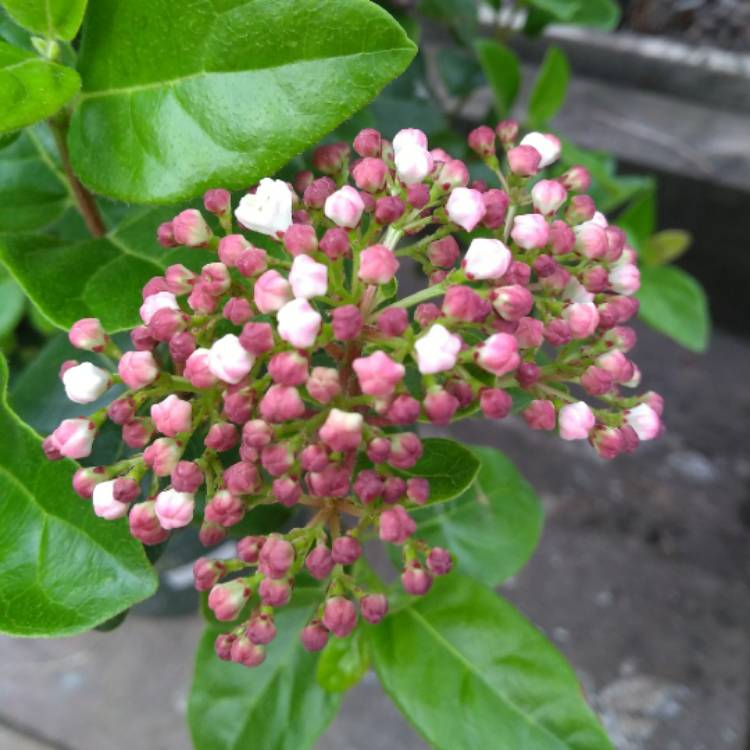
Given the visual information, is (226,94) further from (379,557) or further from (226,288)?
(379,557)

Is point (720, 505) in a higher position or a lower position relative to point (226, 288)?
lower

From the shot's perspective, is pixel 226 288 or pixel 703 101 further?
pixel 703 101

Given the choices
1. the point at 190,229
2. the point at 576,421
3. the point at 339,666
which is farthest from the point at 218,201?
the point at 339,666

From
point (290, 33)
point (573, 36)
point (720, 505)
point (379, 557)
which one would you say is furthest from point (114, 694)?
point (573, 36)

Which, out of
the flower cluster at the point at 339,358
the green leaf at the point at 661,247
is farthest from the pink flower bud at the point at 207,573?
the green leaf at the point at 661,247

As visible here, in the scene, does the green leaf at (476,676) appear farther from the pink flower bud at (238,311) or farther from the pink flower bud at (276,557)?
the pink flower bud at (238,311)

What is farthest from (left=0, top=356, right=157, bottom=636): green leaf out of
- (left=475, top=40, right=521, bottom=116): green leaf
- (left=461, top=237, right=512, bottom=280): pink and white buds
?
(left=475, top=40, right=521, bottom=116): green leaf
